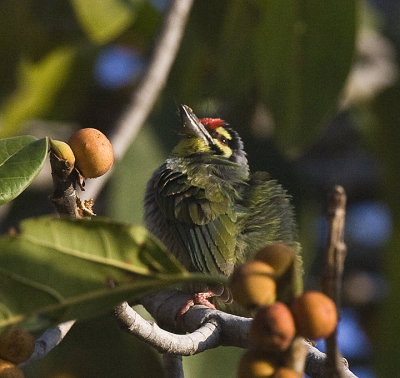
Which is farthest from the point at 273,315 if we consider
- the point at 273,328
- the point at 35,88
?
the point at 35,88

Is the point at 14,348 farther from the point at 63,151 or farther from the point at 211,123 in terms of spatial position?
the point at 211,123

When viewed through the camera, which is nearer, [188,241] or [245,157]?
[188,241]

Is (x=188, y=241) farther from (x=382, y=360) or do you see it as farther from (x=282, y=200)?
(x=382, y=360)

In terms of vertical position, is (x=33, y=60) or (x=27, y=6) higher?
(x=27, y=6)

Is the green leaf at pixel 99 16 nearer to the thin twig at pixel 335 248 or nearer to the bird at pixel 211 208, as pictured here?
the bird at pixel 211 208

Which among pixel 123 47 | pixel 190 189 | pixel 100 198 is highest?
pixel 190 189

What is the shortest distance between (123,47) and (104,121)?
48cm

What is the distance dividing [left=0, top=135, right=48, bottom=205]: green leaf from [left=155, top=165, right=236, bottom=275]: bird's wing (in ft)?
4.60

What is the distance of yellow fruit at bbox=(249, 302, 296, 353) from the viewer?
1160mm

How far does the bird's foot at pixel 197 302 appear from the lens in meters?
2.59

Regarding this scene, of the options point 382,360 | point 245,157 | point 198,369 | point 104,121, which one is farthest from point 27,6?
point 382,360

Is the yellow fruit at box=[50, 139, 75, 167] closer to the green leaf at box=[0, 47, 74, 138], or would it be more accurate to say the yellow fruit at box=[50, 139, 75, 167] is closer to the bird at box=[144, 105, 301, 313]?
the bird at box=[144, 105, 301, 313]

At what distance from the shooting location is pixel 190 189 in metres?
3.19

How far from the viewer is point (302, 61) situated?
10.6ft
